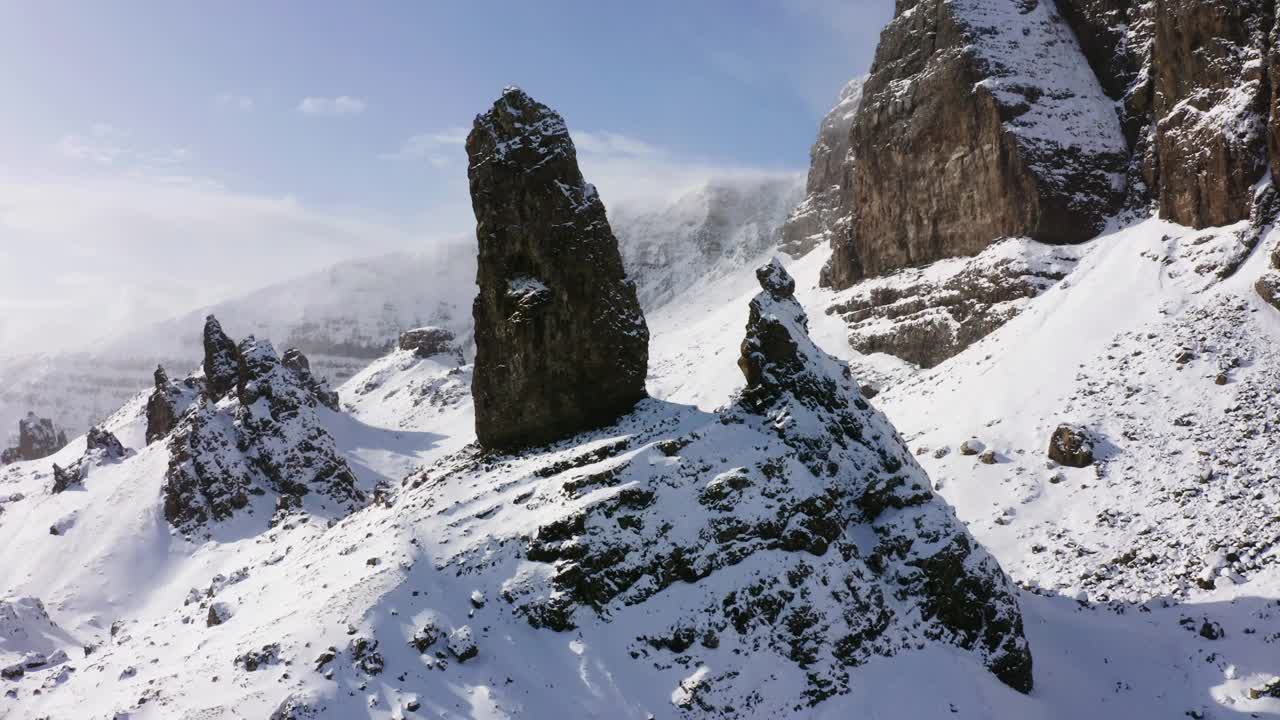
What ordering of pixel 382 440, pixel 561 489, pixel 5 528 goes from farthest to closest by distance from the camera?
pixel 382 440 → pixel 5 528 → pixel 561 489

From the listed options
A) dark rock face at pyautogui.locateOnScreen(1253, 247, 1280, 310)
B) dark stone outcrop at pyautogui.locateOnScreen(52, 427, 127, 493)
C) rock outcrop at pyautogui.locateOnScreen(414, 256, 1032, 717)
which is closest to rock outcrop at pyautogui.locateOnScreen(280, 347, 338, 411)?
dark stone outcrop at pyautogui.locateOnScreen(52, 427, 127, 493)

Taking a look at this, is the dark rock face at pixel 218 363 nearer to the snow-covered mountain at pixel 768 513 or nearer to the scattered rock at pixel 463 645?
the snow-covered mountain at pixel 768 513

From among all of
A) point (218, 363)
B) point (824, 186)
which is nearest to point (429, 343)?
point (218, 363)

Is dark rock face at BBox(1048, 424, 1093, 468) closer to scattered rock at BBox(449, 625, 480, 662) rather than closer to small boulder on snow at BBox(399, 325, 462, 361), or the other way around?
scattered rock at BBox(449, 625, 480, 662)

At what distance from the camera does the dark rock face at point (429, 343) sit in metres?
138

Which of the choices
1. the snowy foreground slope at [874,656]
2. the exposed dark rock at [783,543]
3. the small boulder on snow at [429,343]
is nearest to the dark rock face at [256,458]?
the snowy foreground slope at [874,656]

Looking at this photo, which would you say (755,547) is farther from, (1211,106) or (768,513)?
(1211,106)

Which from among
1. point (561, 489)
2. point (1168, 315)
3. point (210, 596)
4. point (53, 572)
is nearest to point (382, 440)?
point (53, 572)

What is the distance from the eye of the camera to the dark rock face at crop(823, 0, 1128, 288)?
6650 centimetres

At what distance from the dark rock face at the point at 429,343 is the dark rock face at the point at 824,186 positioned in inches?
2356

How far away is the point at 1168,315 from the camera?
45.9 m

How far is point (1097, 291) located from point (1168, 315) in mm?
8469

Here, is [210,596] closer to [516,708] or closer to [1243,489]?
[516,708]

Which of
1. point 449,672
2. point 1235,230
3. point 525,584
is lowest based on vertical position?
point 449,672
